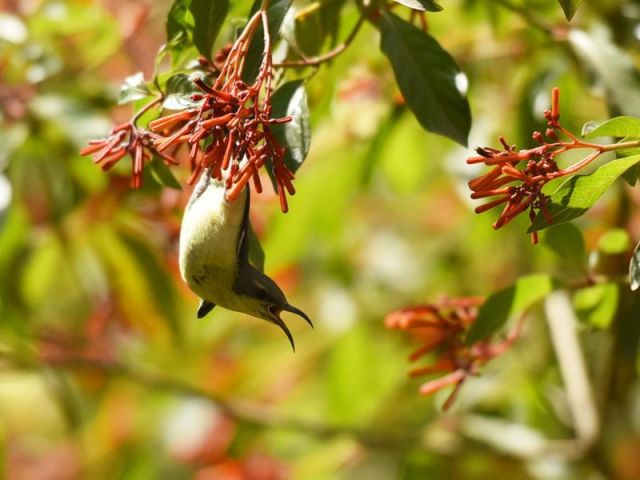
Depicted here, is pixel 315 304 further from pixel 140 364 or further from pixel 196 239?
pixel 196 239

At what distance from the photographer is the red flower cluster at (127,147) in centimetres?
61

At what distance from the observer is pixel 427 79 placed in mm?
692

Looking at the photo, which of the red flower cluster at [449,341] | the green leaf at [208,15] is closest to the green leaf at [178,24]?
the green leaf at [208,15]

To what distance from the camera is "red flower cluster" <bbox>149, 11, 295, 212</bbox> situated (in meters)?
0.55

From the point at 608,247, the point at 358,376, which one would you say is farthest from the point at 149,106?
the point at 358,376

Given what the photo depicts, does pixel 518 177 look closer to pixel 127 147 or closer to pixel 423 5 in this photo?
pixel 423 5

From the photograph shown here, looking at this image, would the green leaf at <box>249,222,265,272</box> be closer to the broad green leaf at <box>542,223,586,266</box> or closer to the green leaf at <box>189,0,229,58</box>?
the green leaf at <box>189,0,229,58</box>

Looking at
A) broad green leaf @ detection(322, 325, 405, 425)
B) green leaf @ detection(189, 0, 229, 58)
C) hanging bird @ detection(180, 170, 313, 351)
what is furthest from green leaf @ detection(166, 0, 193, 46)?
broad green leaf @ detection(322, 325, 405, 425)

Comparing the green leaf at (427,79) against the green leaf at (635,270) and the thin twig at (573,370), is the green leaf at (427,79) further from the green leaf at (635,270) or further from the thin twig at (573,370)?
the thin twig at (573,370)

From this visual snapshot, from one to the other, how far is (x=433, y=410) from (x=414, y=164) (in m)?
0.46

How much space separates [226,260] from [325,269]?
129 cm

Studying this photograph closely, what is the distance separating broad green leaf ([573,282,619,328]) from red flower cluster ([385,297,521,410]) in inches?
2.3

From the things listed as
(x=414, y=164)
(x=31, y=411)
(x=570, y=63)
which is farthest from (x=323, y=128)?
(x=31, y=411)

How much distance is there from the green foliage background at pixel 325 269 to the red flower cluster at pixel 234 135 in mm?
169
